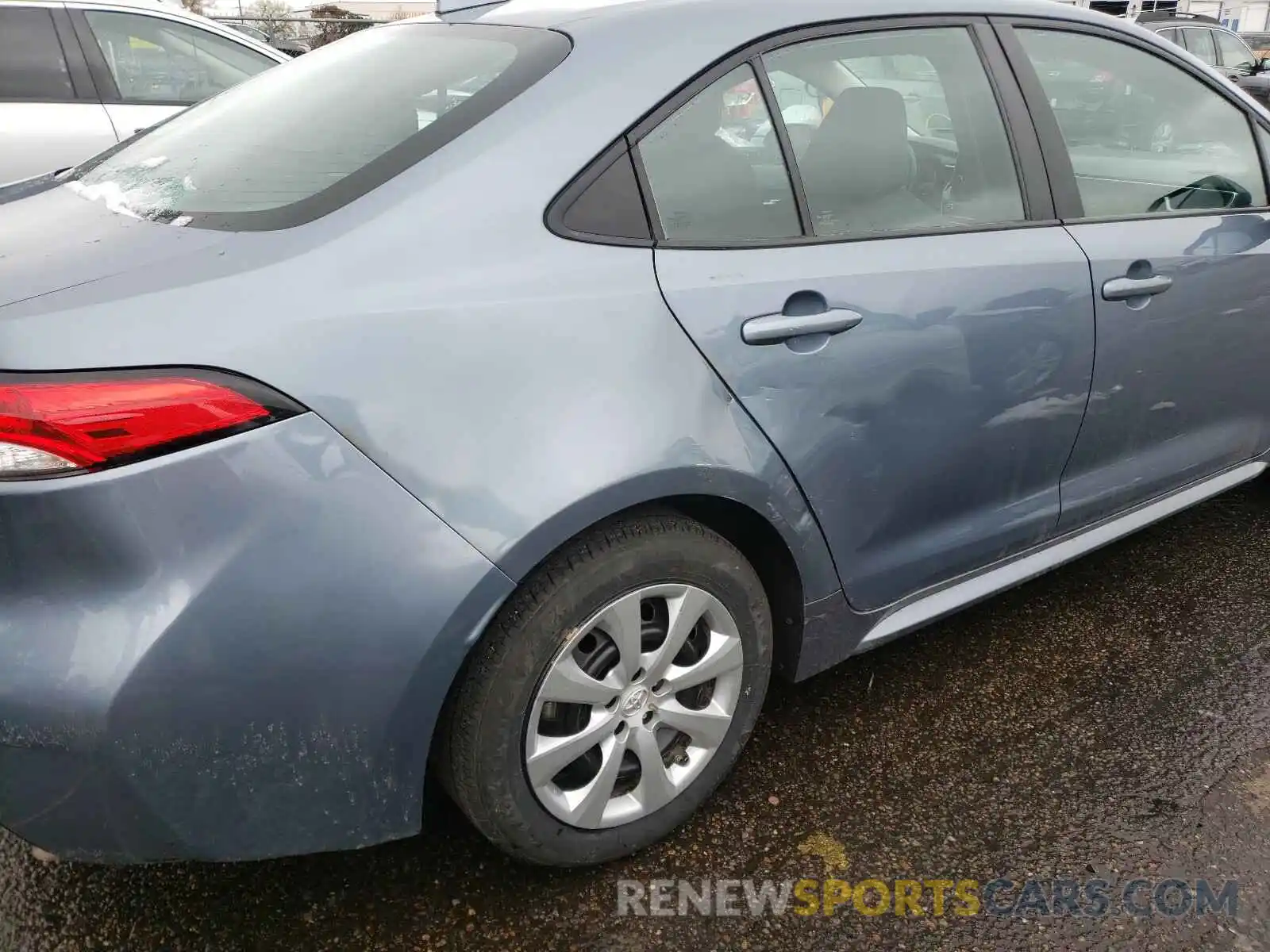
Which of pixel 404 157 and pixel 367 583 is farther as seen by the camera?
pixel 404 157

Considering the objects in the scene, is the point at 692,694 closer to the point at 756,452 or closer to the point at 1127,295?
the point at 756,452

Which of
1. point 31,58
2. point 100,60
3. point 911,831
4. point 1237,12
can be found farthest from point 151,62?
point 1237,12

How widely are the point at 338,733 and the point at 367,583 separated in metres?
0.26

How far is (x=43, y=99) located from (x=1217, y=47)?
1501 centimetres

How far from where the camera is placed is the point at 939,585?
2.32m

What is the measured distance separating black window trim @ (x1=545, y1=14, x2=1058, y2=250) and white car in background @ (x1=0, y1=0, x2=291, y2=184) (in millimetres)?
3682

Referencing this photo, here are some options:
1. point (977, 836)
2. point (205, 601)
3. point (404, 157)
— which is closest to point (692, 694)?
point (977, 836)

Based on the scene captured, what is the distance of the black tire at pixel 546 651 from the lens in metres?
1.63

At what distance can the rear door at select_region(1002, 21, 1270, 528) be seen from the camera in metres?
2.38

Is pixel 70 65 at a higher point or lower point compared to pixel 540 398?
higher

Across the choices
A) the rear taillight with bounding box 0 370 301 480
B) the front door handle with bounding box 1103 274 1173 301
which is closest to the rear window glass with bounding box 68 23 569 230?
the rear taillight with bounding box 0 370 301 480

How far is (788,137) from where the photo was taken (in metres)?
1.97

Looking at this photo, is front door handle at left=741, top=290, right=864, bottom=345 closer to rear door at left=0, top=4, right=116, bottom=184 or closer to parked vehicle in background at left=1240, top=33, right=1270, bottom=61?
rear door at left=0, top=4, right=116, bottom=184

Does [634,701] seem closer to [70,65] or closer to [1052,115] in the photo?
[1052,115]
